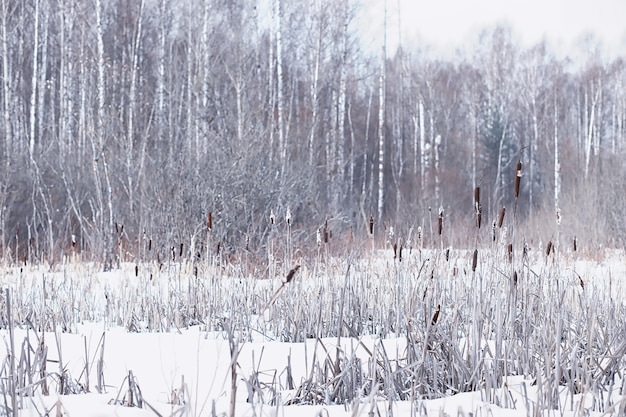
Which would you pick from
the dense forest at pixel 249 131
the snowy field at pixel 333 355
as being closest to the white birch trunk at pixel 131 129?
the dense forest at pixel 249 131

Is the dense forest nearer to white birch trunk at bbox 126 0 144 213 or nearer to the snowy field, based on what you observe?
white birch trunk at bbox 126 0 144 213

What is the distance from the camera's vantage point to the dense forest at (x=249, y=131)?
10.1 meters

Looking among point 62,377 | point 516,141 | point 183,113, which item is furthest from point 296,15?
point 62,377

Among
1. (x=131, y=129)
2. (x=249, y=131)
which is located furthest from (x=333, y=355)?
(x=131, y=129)

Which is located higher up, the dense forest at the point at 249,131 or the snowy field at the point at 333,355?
the dense forest at the point at 249,131

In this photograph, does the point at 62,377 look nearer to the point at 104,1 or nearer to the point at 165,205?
the point at 165,205

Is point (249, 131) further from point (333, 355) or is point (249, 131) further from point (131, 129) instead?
point (333, 355)

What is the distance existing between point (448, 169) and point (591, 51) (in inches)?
408

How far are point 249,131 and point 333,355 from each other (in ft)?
24.3

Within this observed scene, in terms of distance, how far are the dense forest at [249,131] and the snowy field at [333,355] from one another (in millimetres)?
604

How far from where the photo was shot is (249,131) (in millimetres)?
10570

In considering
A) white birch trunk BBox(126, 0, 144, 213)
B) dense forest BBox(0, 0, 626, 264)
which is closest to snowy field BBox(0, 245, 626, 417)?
dense forest BBox(0, 0, 626, 264)

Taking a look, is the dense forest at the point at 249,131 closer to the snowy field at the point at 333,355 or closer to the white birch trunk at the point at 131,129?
the white birch trunk at the point at 131,129

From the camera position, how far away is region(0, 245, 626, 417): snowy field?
6.89ft
